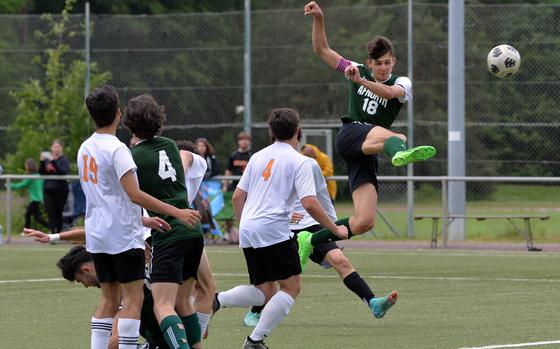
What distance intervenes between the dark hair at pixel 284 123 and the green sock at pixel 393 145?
1173 millimetres

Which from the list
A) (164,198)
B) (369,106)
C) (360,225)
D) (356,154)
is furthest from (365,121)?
(164,198)

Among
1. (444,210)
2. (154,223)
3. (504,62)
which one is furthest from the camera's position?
(444,210)

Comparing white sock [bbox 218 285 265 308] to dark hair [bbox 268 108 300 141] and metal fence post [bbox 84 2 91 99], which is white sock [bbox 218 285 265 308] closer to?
dark hair [bbox 268 108 300 141]

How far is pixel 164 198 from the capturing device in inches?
326

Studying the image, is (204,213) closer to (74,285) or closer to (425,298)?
(74,285)

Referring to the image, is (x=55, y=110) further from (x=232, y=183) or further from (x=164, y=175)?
(x=164, y=175)

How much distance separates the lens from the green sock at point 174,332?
26.7 feet

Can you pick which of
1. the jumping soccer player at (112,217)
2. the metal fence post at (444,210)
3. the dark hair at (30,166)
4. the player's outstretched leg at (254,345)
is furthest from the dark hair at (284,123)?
the dark hair at (30,166)

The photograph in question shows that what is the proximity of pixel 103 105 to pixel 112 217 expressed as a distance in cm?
71

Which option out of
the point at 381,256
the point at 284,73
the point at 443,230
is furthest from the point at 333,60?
the point at 284,73

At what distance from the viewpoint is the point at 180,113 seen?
25594mm

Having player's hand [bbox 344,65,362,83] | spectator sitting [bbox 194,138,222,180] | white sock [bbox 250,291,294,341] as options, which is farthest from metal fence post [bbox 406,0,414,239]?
white sock [bbox 250,291,294,341]

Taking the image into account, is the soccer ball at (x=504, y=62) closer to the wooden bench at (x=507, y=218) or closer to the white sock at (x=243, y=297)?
the white sock at (x=243, y=297)

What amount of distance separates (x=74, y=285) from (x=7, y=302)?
183 centimetres
